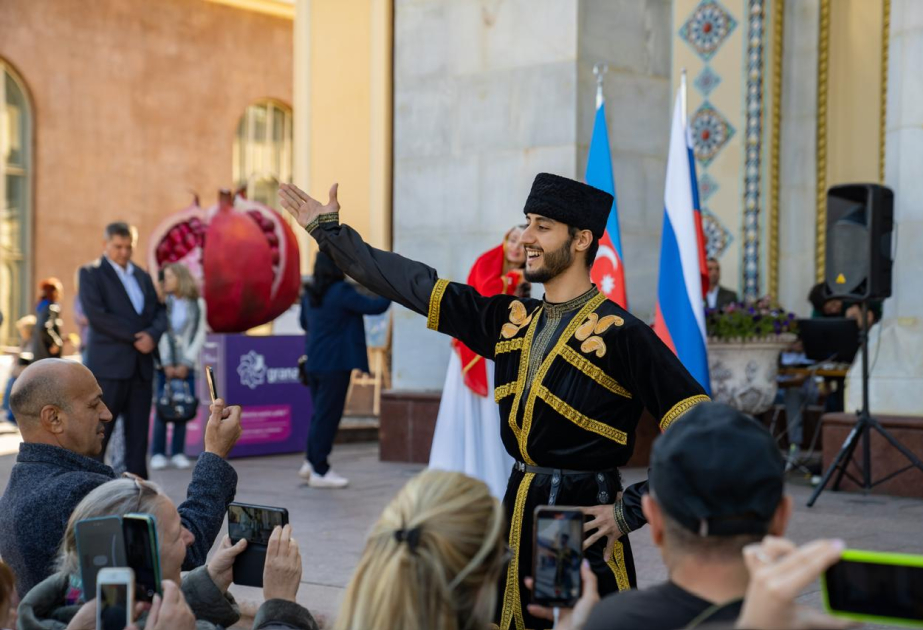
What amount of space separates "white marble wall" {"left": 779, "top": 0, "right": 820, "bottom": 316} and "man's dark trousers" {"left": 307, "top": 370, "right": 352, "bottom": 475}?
521 centimetres

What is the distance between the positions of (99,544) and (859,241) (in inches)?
251

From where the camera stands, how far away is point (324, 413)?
8.51 m

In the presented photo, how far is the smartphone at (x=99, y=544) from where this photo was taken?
2.11m

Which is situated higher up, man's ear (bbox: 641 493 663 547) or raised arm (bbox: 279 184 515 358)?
raised arm (bbox: 279 184 515 358)

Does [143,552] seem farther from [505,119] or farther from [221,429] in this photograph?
[505,119]

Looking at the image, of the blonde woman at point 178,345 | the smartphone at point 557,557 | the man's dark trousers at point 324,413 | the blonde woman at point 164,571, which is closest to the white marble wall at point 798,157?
the man's dark trousers at point 324,413

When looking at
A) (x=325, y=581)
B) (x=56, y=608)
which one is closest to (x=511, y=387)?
(x=56, y=608)

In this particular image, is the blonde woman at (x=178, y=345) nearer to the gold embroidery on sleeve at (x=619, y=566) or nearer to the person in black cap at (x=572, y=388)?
the person in black cap at (x=572, y=388)

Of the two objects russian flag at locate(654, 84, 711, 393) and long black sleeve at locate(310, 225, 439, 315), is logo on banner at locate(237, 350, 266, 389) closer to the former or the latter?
russian flag at locate(654, 84, 711, 393)

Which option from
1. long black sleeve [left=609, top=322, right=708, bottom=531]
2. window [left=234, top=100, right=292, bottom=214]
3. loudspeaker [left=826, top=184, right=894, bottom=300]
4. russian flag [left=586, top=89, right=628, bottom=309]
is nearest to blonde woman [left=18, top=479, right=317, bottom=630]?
long black sleeve [left=609, top=322, right=708, bottom=531]

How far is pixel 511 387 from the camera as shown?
329cm

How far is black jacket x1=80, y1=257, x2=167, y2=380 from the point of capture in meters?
7.79

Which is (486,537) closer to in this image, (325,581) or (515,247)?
(325,581)

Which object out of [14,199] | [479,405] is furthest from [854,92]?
[14,199]
